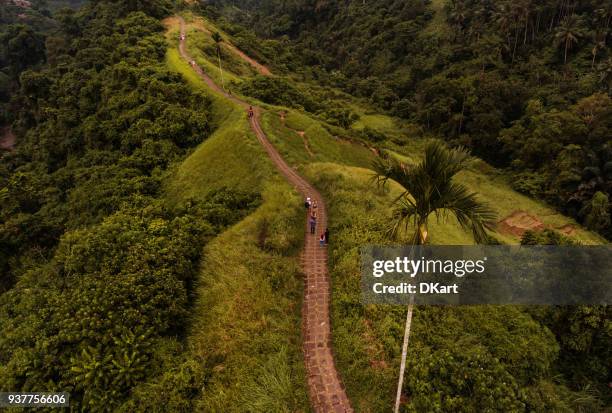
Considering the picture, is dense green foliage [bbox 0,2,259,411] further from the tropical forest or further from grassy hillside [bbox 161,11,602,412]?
grassy hillside [bbox 161,11,602,412]

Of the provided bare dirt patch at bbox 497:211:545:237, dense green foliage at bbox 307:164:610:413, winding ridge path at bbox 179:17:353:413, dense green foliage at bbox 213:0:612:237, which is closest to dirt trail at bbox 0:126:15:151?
dense green foliage at bbox 213:0:612:237

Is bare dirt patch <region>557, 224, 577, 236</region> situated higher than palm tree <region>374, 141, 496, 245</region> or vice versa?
bare dirt patch <region>557, 224, 577, 236</region>

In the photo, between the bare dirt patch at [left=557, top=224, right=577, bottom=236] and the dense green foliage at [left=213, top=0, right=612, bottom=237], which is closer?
the bare dirt patch at [left=557, top=224, right=577, bottom=236]

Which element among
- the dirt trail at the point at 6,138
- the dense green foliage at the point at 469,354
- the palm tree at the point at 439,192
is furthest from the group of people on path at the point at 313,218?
the dirt trail at the point at 6,138

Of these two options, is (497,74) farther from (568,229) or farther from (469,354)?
(469,354)

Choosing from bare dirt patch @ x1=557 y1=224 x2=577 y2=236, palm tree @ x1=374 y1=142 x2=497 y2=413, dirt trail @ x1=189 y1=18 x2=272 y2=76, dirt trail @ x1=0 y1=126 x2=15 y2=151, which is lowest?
palm tree @ x1=374 y1=142 x2=497 y2=413

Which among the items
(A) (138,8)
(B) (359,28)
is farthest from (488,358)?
(B) (359,28)

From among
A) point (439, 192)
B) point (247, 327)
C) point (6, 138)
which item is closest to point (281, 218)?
point (247, 327)
